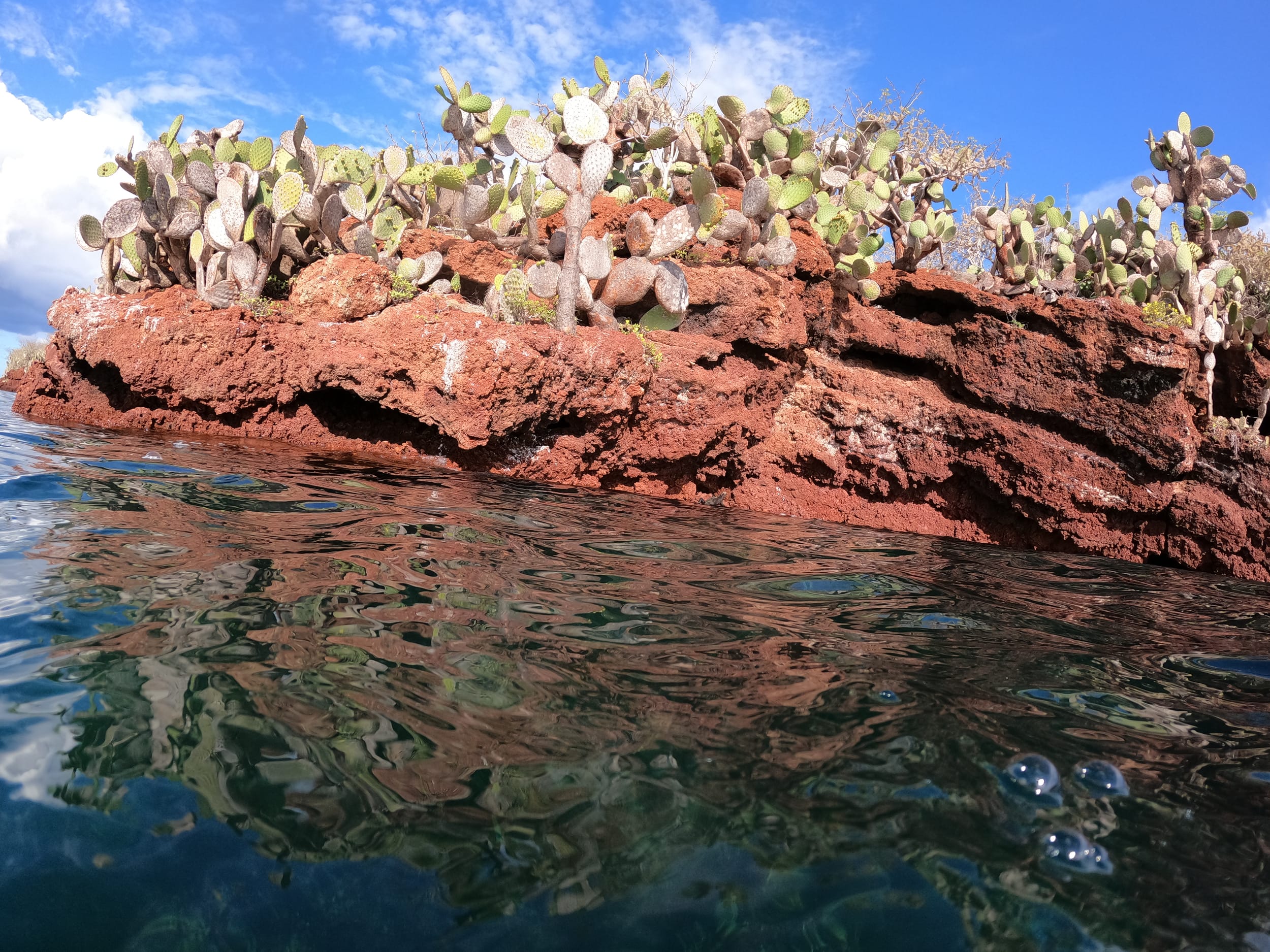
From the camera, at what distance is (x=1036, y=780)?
4.76 ft

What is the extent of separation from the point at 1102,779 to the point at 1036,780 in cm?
16

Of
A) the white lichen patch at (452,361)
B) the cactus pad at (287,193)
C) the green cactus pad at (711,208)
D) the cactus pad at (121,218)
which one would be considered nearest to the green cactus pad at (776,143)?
the green cactus pad at (711,208)

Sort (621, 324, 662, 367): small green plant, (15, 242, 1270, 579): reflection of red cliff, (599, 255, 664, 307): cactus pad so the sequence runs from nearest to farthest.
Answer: (15, 242, 1270, 579): reflection of red cliff → (621, 324, 662, 367): small green plant → (599, 255, 664, 307): cactus pad

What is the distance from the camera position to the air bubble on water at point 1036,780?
1.41 metres

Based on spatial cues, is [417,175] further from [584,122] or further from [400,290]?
[584,122]

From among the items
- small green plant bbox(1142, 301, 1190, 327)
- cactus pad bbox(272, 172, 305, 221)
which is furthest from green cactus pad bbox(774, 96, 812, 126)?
cactus pad bbox(272, 172, 305, 221)

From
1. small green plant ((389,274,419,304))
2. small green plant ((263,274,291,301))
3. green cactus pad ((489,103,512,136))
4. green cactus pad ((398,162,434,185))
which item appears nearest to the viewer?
small green plant ((389,274,419,304))

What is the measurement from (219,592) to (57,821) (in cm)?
96

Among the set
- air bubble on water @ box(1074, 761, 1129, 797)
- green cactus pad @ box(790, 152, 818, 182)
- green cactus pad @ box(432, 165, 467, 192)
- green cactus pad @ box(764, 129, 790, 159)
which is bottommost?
air bubble on water @ box(1074, 761, 1129, 797)

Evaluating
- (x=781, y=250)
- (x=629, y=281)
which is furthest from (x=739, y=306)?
(x=629, y=281)

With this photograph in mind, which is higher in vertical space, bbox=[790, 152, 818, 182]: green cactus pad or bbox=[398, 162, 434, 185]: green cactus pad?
bbox=[790, 152, 818, 182]: green cactus pad

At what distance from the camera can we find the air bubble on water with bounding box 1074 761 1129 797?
146cm

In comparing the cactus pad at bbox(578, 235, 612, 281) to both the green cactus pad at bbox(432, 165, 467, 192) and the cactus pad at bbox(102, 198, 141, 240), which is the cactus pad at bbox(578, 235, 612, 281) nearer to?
the green cactus pad at bbox(432, 165, 467, 192)

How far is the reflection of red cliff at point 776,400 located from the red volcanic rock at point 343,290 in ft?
0.10
